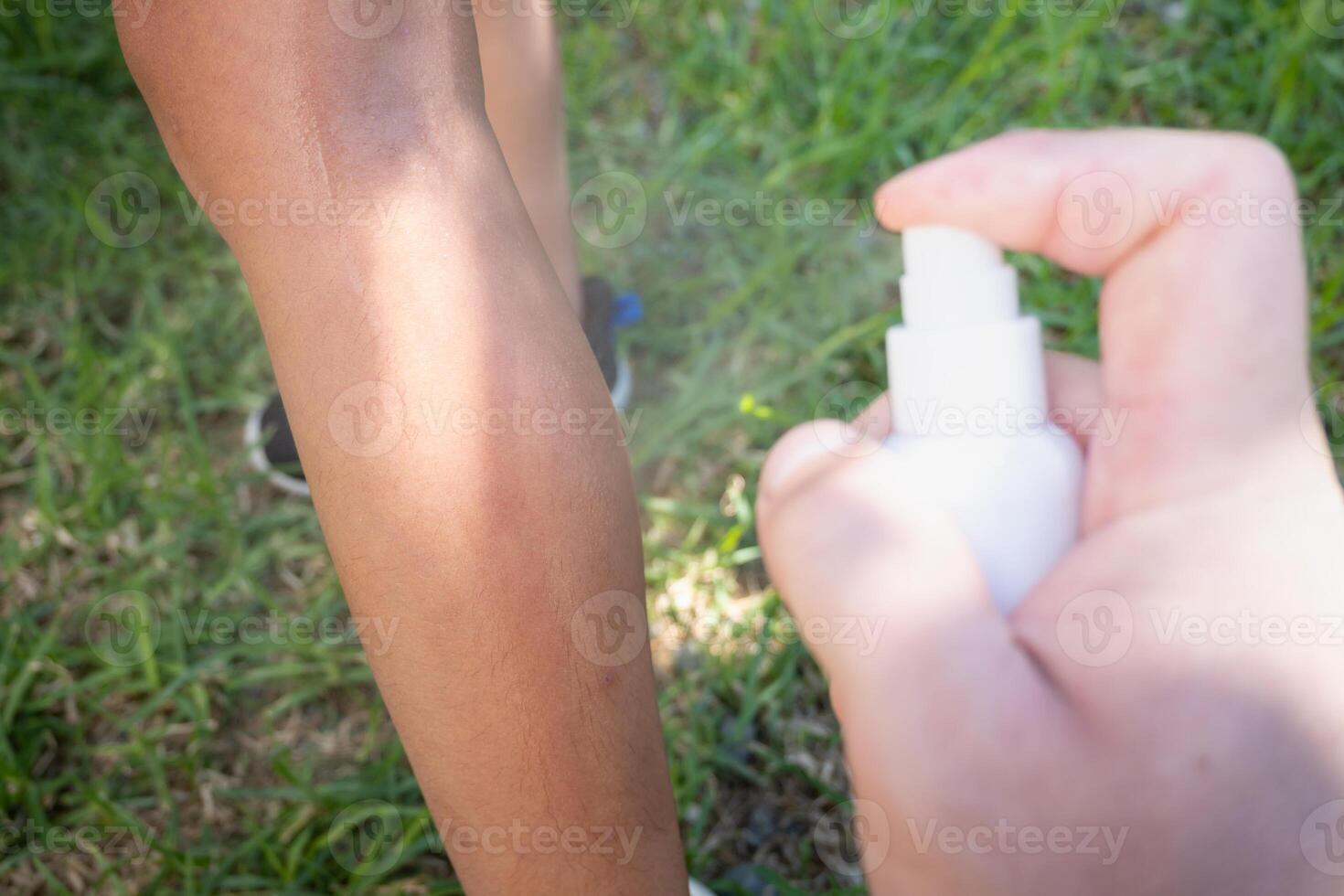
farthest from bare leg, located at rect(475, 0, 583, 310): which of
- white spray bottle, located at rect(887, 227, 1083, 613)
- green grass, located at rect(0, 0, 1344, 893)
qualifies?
white spray bottle, located at rect(887, 227, 1083, 613)

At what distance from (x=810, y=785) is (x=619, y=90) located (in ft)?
4.20

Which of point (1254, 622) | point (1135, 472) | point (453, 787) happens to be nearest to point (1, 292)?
point (453, 787)

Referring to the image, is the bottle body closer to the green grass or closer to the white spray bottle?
the white spray bottle

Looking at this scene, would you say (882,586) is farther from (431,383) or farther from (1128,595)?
(431,383)

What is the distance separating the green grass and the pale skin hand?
42 centimetres

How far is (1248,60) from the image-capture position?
5.85ft

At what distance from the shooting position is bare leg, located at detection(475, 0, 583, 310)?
119cm

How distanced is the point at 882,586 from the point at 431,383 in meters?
0.43

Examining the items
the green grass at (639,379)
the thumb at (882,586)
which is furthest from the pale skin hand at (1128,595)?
the green grass at (639,379)

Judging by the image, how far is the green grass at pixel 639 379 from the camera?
4.18 ft

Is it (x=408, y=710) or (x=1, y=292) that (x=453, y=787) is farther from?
(x=1, y=292)

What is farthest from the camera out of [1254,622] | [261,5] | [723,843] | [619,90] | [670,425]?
[619,90]

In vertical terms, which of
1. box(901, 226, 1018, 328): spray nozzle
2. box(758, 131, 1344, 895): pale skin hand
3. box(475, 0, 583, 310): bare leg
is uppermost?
box(475, 0, 583, 310): bare leg

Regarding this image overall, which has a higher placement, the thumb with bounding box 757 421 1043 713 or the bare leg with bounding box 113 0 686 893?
the bare leg with bounding box 113 0 686 893
